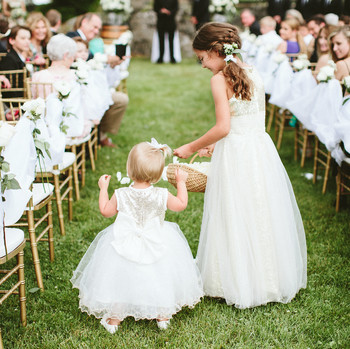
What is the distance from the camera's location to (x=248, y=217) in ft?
9.63

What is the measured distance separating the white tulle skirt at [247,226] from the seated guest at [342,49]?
2.15m

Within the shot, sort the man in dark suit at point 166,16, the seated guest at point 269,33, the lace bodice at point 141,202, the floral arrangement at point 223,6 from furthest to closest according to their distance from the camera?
the floral arrangement at point 223,6
the man in dark suit at point 166,16
the seated guest at point 269,33
the lace bodice at point 141,202

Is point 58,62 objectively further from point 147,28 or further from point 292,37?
point 147,28

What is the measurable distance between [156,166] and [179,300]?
815 mm

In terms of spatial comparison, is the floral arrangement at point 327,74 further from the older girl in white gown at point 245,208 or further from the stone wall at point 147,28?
the stone wall at point 147,28

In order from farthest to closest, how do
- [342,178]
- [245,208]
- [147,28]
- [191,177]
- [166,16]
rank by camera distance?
[147,28] < [166,16] < [342,178] < [191,177] < [245,208]

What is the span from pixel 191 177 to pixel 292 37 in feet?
17.0

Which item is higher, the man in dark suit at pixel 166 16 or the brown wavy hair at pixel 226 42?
the man in dark suit at pixel 166 16

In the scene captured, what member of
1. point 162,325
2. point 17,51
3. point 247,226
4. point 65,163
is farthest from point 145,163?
point 17,51

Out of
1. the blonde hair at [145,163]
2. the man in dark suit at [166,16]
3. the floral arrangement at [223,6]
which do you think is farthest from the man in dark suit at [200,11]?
the blonde hair at [145,163]

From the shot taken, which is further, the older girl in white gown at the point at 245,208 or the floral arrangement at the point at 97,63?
the floral arrangement at the point at 97,63

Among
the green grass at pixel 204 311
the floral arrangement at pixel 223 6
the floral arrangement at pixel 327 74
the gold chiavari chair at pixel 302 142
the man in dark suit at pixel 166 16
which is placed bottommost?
the green grass at pixel 204 311

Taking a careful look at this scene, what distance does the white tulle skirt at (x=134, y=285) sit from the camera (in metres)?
2.69

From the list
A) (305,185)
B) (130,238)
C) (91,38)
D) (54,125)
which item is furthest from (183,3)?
(130,238)
